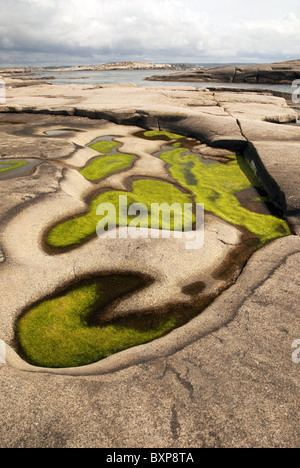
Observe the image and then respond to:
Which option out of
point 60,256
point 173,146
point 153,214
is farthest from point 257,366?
point 173,146

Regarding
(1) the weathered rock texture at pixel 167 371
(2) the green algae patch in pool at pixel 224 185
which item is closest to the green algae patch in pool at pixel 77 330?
(1) the weathered rock texture at pixel 167 371

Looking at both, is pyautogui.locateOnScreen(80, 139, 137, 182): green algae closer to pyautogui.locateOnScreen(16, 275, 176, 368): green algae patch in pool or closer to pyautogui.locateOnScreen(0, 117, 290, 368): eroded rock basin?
pyautogui.locateOnScreen(0, 117, 290, 368): eroded rock basin

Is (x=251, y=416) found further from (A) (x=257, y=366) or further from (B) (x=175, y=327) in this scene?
(B) (x=175, y=327)

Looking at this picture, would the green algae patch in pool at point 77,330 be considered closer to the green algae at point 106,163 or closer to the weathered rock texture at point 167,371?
the weathered rock texture at point 167,371

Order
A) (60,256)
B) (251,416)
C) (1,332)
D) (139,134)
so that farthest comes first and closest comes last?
1. (139,134)
2. (60,256)
3. (1,332)
4. (251,416)

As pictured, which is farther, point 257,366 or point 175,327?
point 175,327
